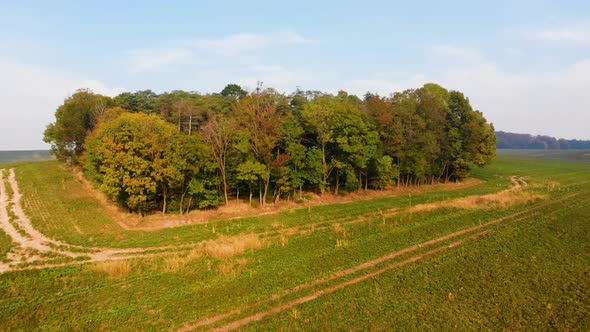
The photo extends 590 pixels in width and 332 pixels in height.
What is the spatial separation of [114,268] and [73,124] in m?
43.1

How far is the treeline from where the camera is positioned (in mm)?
32969

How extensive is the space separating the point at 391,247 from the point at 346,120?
966 inches

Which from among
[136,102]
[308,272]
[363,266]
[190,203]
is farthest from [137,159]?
[136,102]

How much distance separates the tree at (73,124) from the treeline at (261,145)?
184 mm

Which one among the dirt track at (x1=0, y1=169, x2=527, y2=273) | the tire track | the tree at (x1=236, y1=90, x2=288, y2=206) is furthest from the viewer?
the tree at (x1=236, y1=90, x2=288, y2=206)

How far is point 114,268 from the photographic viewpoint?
19094mm

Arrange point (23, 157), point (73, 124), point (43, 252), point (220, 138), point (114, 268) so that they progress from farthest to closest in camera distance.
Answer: point (23, 157) < point (73, 124) < point (220, 138) < point (43, 252) < point (114, 268)

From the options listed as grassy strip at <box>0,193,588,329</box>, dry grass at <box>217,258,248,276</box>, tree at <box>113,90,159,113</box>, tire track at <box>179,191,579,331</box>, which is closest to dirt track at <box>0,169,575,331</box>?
tire track at <box>179,191,579,331</box>

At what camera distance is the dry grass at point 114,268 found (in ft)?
60.7

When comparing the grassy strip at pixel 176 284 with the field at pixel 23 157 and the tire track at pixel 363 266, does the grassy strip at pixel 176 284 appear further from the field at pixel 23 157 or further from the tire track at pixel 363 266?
the field at pixel 23 157

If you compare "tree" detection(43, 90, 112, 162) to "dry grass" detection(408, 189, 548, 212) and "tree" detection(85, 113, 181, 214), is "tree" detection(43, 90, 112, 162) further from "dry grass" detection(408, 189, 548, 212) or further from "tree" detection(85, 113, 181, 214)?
"dry grass" detection(408, 189, 548, 212)

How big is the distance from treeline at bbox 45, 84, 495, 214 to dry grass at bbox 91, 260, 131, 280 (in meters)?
12.9

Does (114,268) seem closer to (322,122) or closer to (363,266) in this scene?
(363,266)

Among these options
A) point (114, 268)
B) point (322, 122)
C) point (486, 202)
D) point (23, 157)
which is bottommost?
point (114, 268)
